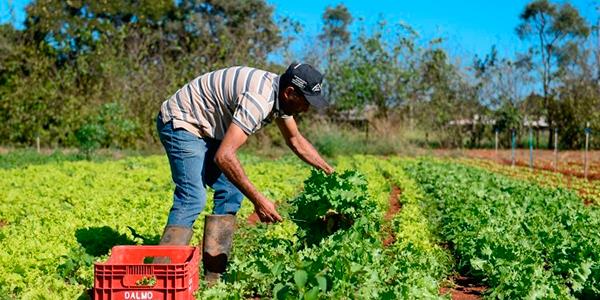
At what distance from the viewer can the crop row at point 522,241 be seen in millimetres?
4957

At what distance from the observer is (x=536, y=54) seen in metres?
34.7

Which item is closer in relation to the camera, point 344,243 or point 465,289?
point 344,243

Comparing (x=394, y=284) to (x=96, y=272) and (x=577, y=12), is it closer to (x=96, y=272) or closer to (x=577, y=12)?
(x=96, y=272)

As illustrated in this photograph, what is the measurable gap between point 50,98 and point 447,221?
18535 mm

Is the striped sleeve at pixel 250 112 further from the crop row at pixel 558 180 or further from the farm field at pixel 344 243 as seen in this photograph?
the crop row at pixel 558 180

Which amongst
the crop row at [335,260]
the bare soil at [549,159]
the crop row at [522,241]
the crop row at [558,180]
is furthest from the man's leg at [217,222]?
the bare soil at [549,159]

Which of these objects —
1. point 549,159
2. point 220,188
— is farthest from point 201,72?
point 220,188

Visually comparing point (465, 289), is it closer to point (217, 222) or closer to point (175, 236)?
point (217, 222)

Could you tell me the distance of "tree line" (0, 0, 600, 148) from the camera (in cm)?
2384

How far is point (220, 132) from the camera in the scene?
16.5 feet

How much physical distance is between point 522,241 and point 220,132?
9.80ft

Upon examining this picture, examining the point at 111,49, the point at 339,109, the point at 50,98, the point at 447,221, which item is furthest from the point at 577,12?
the point at 447,221

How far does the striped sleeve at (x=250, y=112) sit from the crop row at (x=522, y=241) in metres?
2.02

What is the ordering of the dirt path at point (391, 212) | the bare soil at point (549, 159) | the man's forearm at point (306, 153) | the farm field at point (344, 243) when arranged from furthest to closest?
the bare soil at point (549, 159) < the dirt path at point (391, 212) < the man's forearm at point (306, 153) < the farm field at point (344, 243)
